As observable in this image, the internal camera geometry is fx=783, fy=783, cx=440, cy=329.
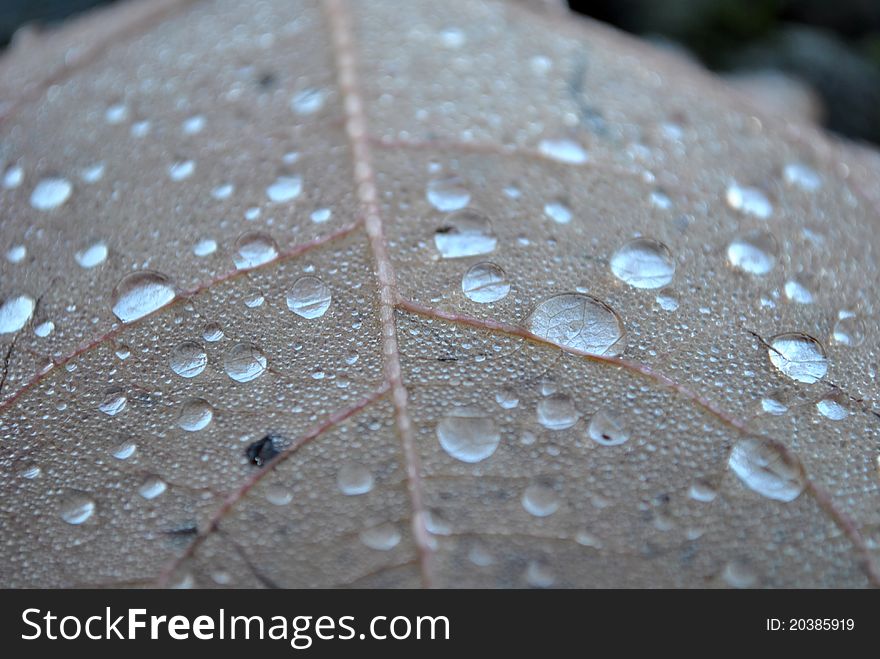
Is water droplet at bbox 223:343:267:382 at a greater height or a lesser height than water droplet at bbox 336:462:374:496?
greater

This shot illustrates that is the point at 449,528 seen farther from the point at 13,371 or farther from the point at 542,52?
the point at 542,52

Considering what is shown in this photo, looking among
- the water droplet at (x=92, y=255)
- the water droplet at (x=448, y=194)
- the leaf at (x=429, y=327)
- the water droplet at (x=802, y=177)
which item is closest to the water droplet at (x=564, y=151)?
the leaf at (x=429, y=327)

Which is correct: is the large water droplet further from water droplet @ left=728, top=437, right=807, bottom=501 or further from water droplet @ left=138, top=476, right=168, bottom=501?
water droplet @ left=728, top=437, right=807, bottom=501

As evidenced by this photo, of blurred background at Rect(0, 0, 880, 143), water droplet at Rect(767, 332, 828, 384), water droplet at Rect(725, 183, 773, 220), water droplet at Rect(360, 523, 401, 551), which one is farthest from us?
blurred background at Rect(0, 0, 880, 143)

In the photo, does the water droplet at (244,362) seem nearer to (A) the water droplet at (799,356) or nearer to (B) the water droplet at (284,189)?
(B) the water droplet at (284,189)

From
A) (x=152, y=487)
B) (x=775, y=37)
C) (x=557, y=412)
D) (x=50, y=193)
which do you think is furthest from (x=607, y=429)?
(x=775, y=37)

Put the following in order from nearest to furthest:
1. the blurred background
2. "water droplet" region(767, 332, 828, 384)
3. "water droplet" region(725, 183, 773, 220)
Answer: "water droplet" region(767, 332, 828, 384), "water droplet" region(725, 183, 773, 220), the blurred background

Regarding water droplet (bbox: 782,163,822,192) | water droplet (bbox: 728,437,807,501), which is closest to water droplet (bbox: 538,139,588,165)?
water droplet (bbox: 782,163,822,192)
